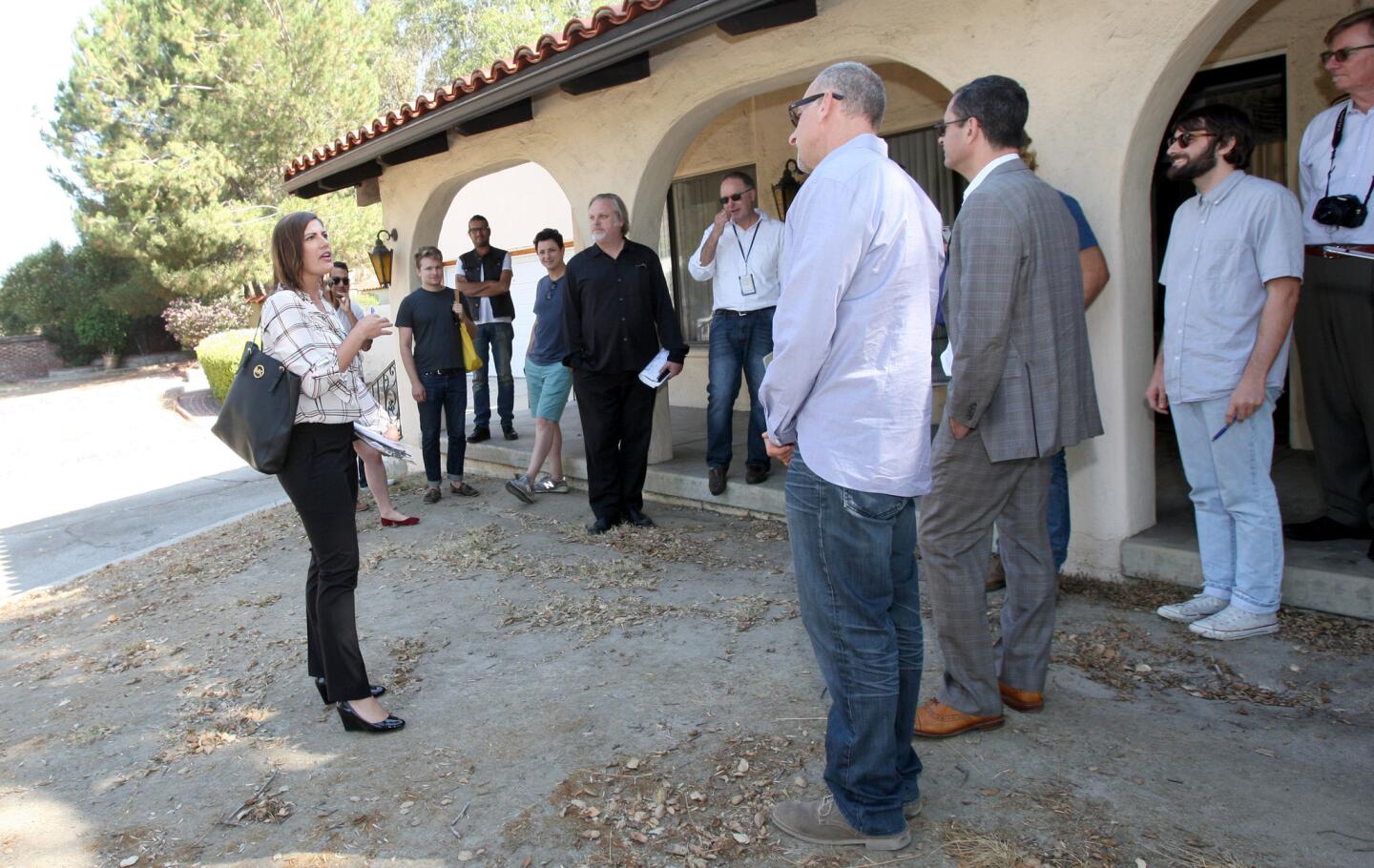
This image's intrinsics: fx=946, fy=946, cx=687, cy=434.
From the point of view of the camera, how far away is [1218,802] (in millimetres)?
2678

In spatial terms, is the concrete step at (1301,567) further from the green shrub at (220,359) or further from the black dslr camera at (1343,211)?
the green shrub at (220,359)

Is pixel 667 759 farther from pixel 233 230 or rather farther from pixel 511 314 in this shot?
pixel 233 230

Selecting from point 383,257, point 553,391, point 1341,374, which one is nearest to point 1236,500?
point 1341,374

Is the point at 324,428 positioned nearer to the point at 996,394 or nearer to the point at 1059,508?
the point at 996,394

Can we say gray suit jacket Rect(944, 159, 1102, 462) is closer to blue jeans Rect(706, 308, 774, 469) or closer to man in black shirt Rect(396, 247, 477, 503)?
blue jeans Rect(706, 308, 774, 469)

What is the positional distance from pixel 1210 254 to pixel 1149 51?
40.7 inches

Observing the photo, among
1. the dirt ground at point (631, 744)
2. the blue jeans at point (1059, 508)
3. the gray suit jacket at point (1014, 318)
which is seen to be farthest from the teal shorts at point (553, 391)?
the gray suit jacket at point (1014, 318)

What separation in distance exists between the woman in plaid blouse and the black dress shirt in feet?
7.93

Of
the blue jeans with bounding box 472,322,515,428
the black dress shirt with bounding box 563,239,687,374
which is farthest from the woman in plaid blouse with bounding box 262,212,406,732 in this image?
the blue jeans with bounding box 472,322,515,428

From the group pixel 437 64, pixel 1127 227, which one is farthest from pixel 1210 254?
pixel 437 64

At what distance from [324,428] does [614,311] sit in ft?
8.79

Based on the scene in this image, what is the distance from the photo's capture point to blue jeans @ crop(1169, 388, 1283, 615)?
361 centimetres

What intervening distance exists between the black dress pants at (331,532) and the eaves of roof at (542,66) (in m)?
3.07

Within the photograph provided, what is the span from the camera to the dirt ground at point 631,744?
8.72ft
